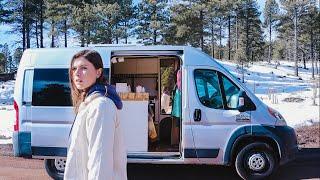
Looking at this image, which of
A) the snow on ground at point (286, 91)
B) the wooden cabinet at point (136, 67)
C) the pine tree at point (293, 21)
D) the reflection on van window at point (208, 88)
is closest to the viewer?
the reflection on van window at point (208, 88)

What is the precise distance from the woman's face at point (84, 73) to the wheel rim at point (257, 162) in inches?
223

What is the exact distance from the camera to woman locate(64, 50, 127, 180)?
9.05 ft

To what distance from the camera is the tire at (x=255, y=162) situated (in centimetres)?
806

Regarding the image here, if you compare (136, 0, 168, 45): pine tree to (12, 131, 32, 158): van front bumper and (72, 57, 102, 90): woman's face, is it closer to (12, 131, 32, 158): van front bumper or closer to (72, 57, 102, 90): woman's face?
(12, 131, 32, 158): van front bumper

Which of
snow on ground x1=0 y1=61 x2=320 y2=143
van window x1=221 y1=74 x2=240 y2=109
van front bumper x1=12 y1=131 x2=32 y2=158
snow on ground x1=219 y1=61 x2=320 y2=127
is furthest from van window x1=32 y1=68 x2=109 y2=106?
snow on ground x1=219 y1=61 x2=320 y2=127

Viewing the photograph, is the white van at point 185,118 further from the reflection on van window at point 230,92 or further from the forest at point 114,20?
the forest at point 114,20

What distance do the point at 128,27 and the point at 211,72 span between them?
41.1 metres

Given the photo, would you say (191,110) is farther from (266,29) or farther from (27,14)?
(266,29)

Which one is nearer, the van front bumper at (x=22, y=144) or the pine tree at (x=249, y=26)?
the van front bumper at (x=22, y=144)

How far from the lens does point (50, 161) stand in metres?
8.40

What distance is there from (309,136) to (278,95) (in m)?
20.2

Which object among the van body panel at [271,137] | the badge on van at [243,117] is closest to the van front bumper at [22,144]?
the van body panel at [271,137]

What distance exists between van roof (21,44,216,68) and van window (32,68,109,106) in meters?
0.13

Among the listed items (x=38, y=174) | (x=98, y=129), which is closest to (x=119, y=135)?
(x=98, y=129)
